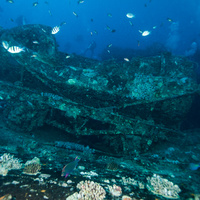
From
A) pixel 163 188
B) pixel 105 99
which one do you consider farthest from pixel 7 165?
pixel 163 188

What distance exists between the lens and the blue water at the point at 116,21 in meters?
57.7

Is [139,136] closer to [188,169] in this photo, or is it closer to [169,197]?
[188,169]

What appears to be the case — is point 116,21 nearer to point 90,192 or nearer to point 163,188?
point 163,188

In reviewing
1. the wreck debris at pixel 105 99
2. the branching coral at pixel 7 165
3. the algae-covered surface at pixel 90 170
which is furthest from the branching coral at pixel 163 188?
the branching coral at pixel 7 165

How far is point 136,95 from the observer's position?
4730mm

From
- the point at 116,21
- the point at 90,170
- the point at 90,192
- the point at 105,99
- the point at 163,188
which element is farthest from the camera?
the point at 116,21

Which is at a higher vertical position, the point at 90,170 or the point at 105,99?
the point at 105,99

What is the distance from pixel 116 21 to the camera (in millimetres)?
112750

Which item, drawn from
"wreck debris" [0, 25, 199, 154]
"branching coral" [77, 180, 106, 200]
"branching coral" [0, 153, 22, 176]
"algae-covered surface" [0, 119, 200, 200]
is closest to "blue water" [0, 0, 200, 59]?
"wreck debris" [0, 25, 199, 154]

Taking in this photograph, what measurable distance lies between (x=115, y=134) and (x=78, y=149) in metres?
1.60

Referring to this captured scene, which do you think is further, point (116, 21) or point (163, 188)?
point (116, 21)

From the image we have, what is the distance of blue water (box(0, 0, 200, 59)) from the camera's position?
189ft

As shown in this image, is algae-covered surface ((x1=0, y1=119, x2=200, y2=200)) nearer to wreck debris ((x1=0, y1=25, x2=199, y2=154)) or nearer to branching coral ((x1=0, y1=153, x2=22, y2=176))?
branching coral ((x1=0, y1=153, x2=22, y2=176))

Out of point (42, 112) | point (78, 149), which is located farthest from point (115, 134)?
point (42, 112)
